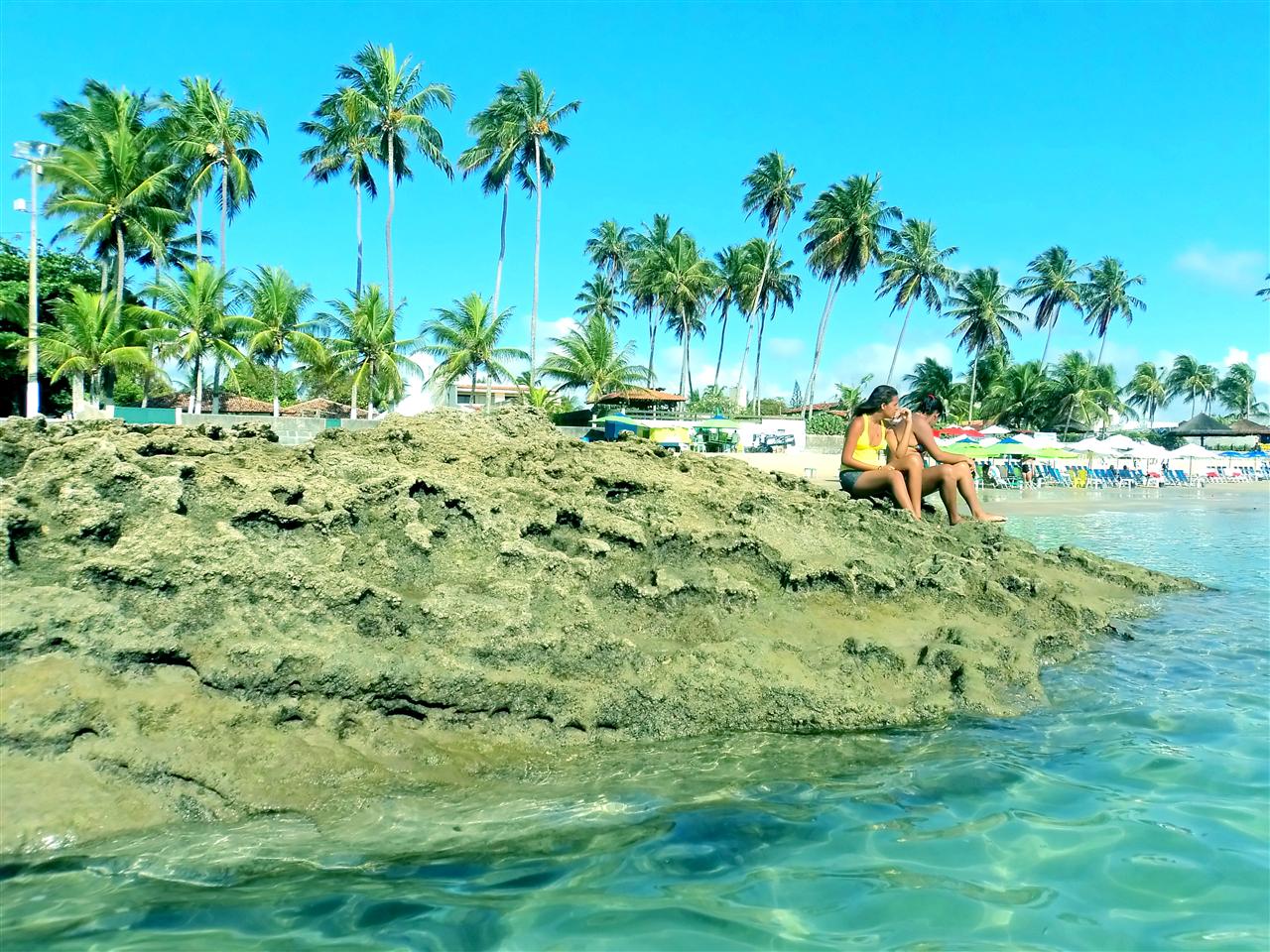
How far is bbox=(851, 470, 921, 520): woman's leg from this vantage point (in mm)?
6816

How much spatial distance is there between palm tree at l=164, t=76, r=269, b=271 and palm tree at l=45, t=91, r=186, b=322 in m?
2.36

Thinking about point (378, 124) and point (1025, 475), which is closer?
point (1025, 475)

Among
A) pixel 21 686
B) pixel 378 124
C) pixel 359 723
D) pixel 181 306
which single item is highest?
pixel 378 124

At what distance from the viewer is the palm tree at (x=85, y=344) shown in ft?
82.7

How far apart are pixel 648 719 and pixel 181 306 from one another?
98.3 ft

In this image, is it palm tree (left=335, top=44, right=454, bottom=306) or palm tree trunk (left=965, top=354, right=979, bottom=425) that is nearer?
palm tree (left=335, top=44, right=454, bottom=306)

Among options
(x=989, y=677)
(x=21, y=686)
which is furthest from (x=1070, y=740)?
(x=21, y=686)

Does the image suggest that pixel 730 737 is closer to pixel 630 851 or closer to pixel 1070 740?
pixel 630 851

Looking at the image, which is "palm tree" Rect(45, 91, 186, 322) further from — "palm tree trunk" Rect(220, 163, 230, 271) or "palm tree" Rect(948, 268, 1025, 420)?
"palm tree" Rect(948, 268, 1025, 420)

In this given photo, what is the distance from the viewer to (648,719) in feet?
12.5

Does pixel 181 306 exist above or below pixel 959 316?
below

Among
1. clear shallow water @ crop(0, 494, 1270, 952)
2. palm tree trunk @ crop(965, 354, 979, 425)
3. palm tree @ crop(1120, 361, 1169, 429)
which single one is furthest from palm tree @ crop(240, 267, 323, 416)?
palm tree @ crop(1120, 361, 1169, 429)

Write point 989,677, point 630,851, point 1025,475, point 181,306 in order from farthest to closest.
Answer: point 1025,475
point 181,306
point 989,677
point 630,851

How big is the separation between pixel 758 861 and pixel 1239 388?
9486cm
